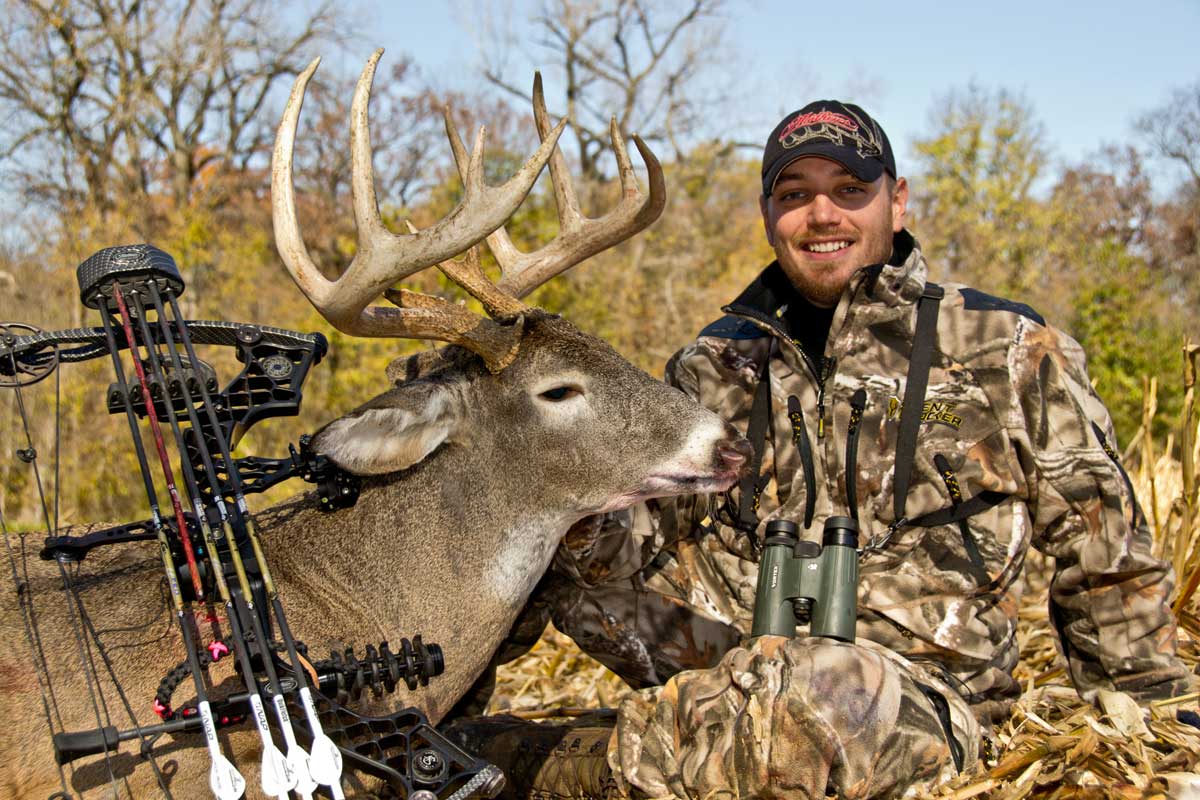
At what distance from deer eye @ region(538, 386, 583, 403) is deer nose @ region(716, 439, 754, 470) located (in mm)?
556

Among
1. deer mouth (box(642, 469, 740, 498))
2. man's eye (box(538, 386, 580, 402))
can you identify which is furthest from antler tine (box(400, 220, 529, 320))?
deer mouth (box(642, 469, 740, 498))

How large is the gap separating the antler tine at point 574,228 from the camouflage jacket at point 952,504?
2.12 ft

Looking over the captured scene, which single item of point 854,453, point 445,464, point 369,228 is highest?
point 369,228

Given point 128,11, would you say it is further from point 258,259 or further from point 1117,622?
point 1117,622

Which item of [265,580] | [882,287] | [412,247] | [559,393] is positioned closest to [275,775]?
[265,580]

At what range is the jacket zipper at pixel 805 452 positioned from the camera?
433 centimetres

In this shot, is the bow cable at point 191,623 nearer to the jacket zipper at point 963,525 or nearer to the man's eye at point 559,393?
the man's eye at point 559,393

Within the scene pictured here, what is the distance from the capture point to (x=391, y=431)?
368 cm

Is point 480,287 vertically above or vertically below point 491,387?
above

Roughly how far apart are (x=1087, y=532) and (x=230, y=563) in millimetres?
2971

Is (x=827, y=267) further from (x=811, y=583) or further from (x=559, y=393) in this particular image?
(x=811, y=583)

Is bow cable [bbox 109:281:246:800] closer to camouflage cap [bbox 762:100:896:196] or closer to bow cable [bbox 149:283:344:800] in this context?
bow cable [bbox 149:283:344:800]

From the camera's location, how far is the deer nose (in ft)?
12.8

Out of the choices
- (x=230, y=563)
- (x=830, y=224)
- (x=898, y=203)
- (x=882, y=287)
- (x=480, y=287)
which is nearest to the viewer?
(x=230, y=563)
